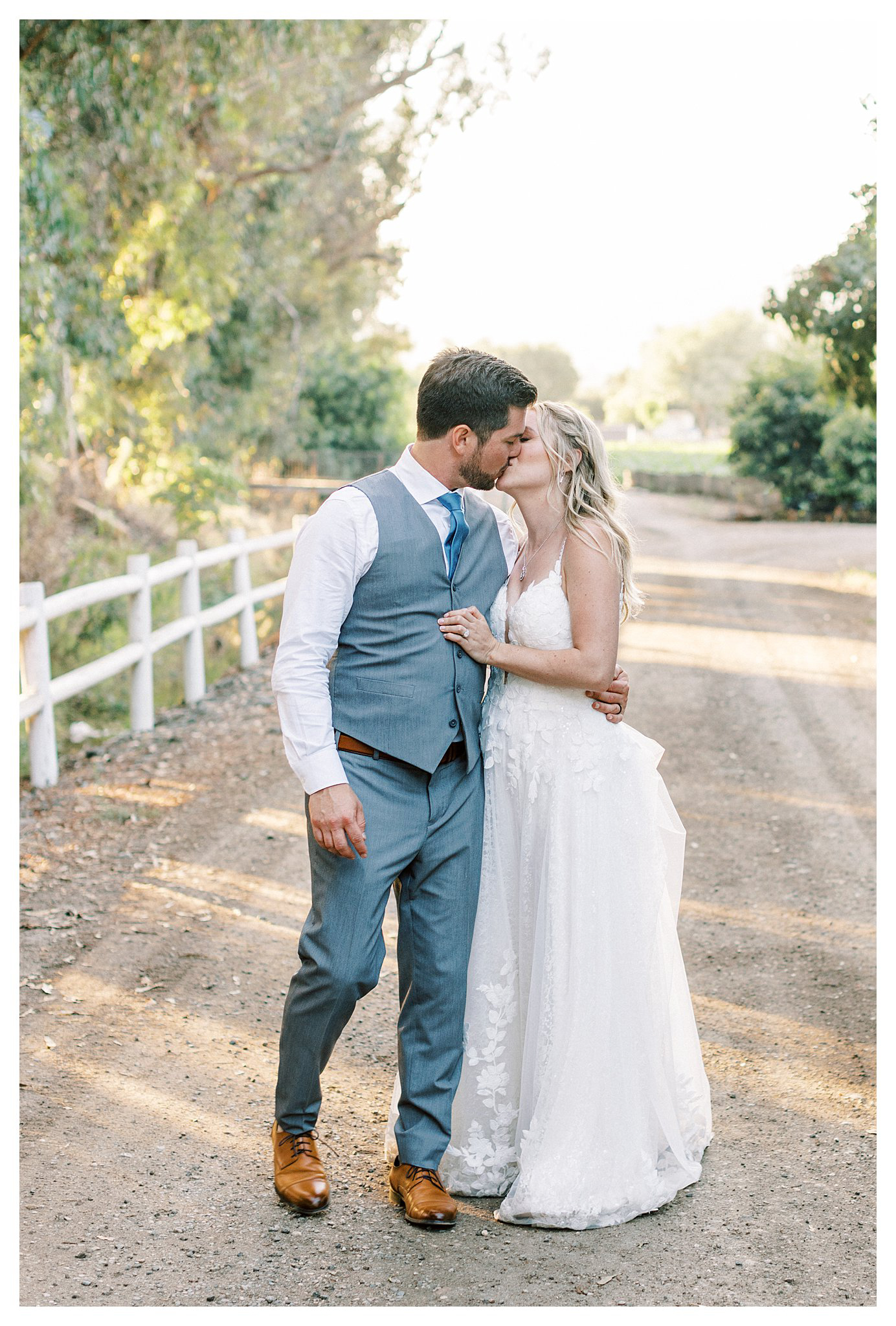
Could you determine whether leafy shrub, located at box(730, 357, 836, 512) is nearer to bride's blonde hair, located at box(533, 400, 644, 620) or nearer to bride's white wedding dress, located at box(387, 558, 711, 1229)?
bride's blonde hair, located at box(533, 400, 644, 620)

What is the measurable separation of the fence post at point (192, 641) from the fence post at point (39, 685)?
97.9 inches

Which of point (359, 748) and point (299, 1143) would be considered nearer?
point (359, 748)

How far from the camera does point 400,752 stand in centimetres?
304

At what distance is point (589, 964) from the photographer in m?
3.19

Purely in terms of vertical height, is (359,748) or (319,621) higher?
(319,621)

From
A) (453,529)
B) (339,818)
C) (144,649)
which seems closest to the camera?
(339,818)

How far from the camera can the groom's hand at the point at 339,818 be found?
9.64 feet

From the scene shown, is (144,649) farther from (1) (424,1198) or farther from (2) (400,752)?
(1) (424,1198)

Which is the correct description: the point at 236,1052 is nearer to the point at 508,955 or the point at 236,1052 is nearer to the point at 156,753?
the point at 508,955

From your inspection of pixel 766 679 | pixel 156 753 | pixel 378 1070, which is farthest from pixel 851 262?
pixel 378 1070

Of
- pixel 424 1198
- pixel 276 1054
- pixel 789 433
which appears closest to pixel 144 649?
pixel 276 1054

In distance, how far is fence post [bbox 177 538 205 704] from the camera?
9.86 metres

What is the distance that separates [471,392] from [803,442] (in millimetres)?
26132

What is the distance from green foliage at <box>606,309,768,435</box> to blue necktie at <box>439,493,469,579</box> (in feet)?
340
